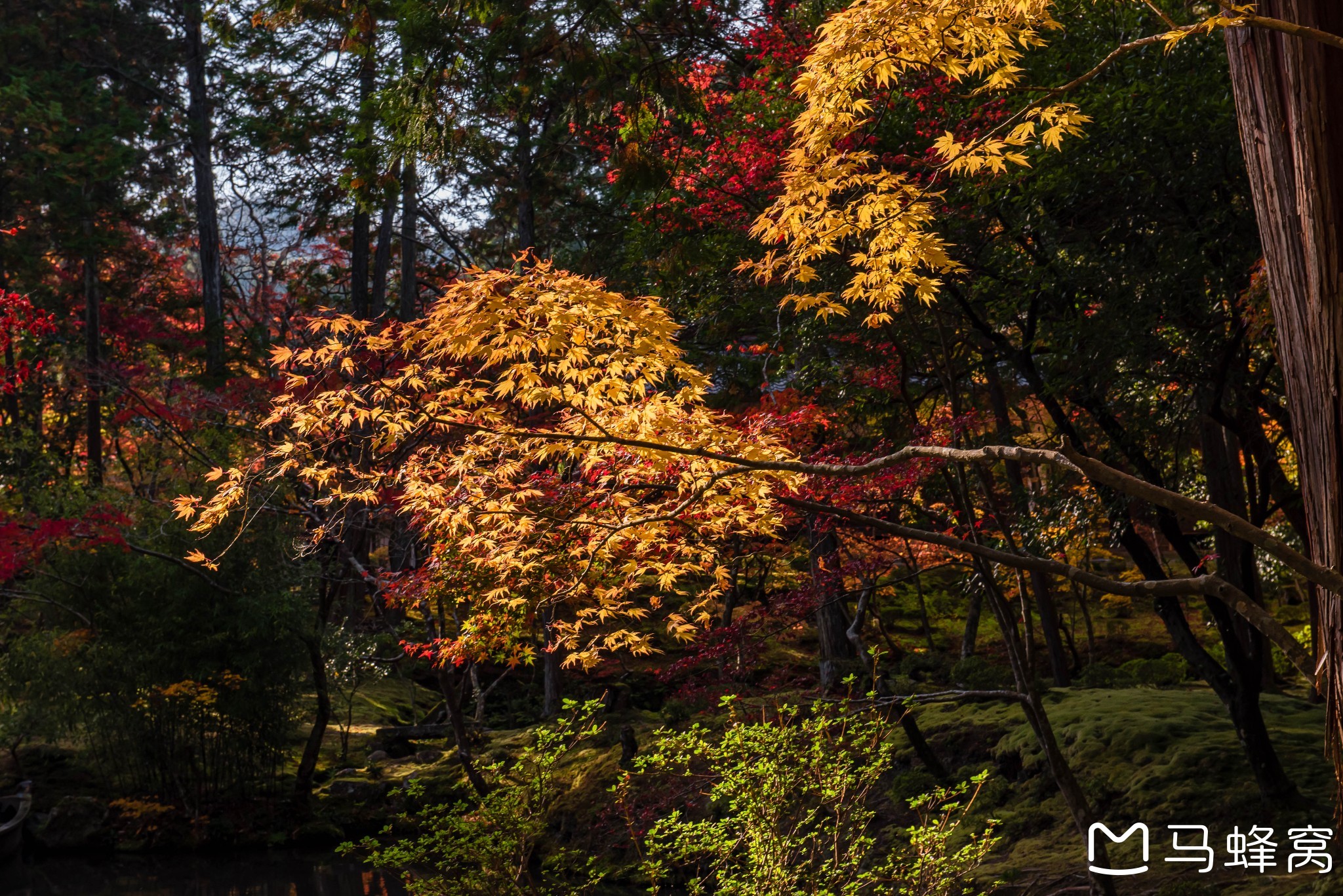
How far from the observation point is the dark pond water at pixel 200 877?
385 inches

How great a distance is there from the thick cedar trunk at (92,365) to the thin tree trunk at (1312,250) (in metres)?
15.5

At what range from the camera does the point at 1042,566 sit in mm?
2660

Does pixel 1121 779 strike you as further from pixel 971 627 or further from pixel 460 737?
pixel 971 627

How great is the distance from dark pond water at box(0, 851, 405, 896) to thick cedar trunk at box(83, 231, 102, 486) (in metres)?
6.03

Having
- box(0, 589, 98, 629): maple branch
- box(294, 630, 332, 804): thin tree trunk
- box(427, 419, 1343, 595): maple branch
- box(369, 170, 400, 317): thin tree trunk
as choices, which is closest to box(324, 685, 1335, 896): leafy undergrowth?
box(294, 630, 332, 804): thin tree trunk

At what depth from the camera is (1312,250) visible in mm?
3127

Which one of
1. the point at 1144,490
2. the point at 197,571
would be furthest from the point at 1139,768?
the point at 197,571

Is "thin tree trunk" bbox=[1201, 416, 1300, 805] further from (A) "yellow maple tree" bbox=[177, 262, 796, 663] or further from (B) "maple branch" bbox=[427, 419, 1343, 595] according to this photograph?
(B) "maple branch" bbox=[427, 419, 1343, 595]

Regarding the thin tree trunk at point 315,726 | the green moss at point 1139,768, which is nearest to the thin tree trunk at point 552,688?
the thin tree trunk at point 315,726

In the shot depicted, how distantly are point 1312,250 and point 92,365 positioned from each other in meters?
17.2

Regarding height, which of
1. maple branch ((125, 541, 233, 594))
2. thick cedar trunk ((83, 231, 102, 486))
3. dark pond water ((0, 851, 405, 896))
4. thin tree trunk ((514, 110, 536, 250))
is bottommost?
dark pond water ((0, 851, 405, 896))

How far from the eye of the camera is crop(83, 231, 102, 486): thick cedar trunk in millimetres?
15617

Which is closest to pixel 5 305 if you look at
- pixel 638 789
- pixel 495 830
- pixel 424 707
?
pixel 495 830

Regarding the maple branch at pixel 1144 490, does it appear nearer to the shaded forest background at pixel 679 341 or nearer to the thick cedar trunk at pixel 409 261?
the shaded forest background at pixel 679 341
